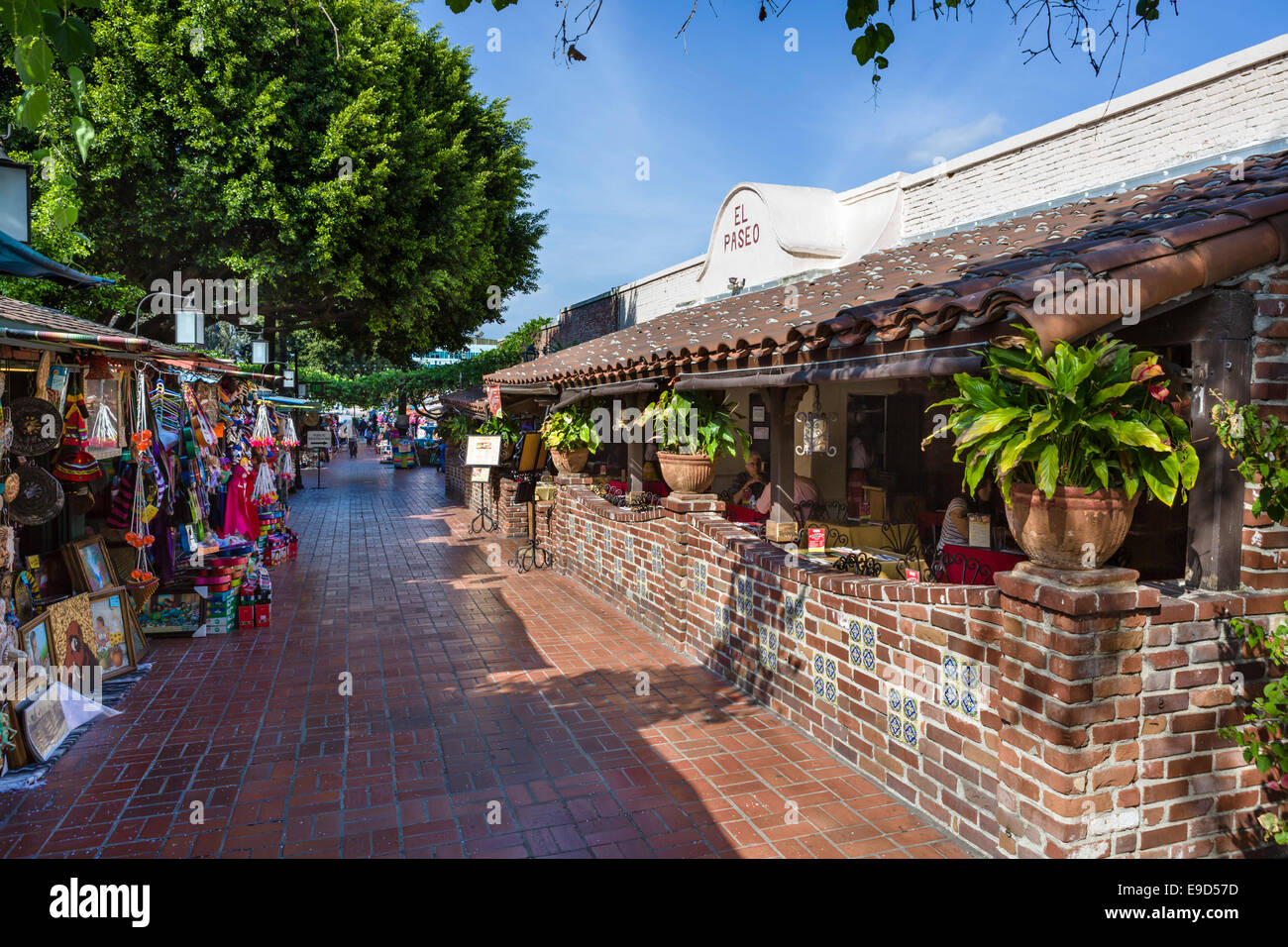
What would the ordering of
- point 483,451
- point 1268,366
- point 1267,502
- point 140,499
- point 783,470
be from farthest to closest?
point 483,451 < point 140,499 < point 783,470 < point 1268,366 < point 1267,502

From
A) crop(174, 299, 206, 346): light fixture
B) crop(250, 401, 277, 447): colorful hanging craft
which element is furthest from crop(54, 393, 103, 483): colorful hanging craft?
crop(174, 299, 206, 346): light fixture

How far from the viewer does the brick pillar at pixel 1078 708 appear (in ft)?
10.1

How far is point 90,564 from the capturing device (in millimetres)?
6359

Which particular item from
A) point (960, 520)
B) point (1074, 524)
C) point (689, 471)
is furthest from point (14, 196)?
point (960, 520)

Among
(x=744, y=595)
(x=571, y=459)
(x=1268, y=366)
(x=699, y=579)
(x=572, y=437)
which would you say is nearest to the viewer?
(x=1268, y=366)

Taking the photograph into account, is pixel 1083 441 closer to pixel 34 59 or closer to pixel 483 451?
pixel 34 59

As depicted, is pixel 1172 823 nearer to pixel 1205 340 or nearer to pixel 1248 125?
pixel 1205 340

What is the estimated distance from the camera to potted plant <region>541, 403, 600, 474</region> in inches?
395

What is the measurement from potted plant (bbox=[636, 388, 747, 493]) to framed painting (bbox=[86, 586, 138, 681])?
4745 mm

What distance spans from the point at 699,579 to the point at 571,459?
168 inches

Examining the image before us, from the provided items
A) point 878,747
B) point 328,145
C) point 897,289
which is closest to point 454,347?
point 328,145

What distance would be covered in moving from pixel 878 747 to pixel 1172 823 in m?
Answer: 1.38

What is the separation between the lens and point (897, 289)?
17.8 ft
